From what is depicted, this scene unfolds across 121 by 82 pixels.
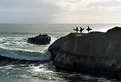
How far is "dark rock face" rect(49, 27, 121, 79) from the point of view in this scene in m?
43.4

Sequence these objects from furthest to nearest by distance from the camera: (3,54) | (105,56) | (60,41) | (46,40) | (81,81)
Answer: (46,40)
(3,54)
(60,41)
(105,56)
(81,81)

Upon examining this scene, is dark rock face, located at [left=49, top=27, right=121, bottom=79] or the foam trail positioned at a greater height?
dark rock face, located at [left=49, top=27, right=121, bottom=79]

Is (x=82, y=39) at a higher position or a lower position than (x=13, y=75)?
higher

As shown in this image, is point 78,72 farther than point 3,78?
Yes

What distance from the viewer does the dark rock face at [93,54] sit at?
43.4 m

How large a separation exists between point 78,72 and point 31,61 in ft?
49.1

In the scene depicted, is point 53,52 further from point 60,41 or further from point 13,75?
point 13,75

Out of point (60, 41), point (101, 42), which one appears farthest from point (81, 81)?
point (60, 41)

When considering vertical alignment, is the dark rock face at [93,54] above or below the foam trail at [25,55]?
above

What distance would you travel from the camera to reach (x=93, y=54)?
153 ft

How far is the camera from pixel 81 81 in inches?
1633

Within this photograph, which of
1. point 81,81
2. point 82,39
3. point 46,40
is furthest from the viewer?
point 46,40

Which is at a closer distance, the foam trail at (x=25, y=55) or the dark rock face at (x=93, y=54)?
the dark rock face at (x=93, y=54)

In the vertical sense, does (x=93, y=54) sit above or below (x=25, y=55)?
above
